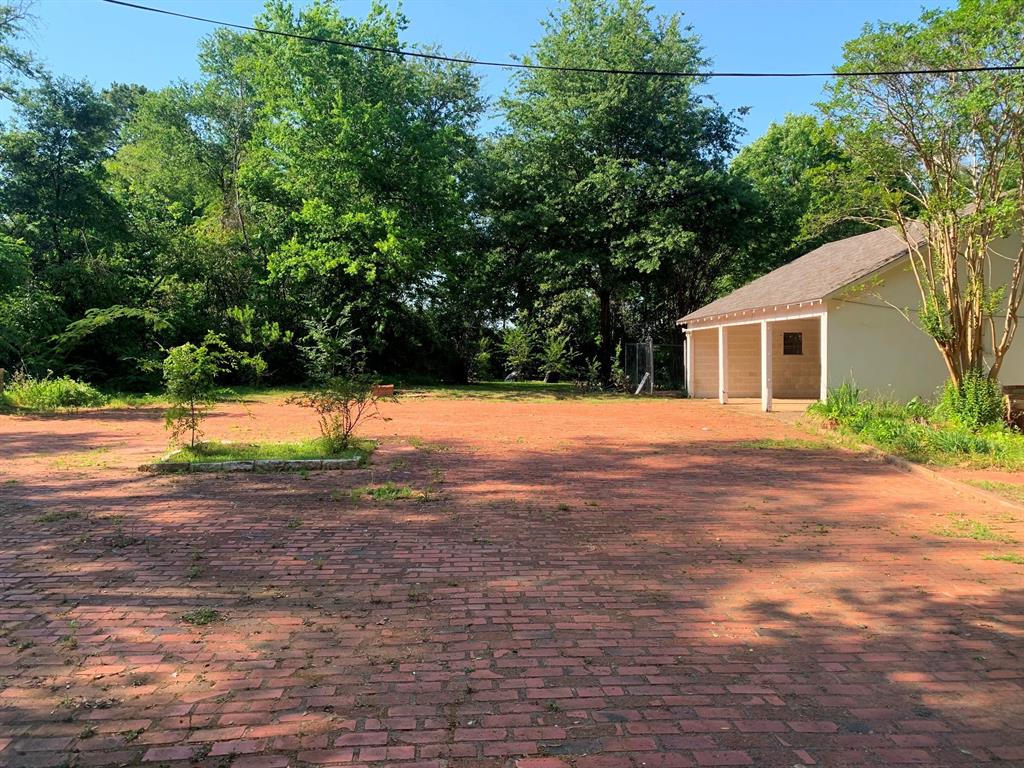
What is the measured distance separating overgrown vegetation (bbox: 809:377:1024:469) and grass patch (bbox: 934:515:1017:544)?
3326 millimetres

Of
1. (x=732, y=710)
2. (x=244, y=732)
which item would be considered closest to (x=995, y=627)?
(x=732, y=710)

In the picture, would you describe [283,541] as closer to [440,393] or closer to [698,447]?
[698,447]

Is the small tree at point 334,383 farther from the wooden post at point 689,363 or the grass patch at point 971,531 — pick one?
the wooden post at point 689,363

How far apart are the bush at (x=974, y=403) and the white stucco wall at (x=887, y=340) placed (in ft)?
8.07

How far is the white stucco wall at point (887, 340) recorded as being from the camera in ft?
51.2

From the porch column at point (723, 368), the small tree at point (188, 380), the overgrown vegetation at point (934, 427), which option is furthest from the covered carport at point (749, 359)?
the small tree at point (188, 380)

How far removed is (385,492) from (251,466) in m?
2.40

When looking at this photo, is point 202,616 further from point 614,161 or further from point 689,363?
point 614,161

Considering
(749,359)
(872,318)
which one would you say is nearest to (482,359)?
(749,359)

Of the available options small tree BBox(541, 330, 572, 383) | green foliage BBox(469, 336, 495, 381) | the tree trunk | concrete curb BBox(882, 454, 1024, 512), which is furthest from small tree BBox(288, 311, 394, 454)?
green foliage BBox(469, 336, 495, 381)

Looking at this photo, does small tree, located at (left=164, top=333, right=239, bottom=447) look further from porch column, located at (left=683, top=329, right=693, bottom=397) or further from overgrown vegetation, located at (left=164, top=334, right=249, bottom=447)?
porch column, located at (left=683, top=329, right=693, bottom=397)

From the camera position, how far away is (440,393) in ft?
84.5

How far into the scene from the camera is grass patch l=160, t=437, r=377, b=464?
8.99 metres

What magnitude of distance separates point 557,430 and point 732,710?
427 inches
